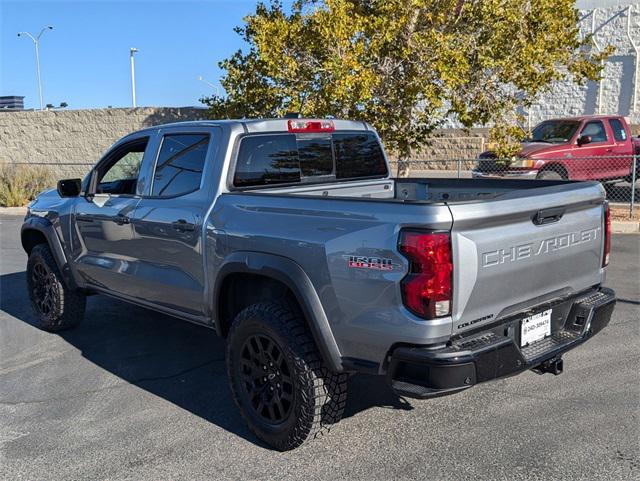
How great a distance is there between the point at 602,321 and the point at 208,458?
255cm

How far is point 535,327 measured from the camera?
361 cm

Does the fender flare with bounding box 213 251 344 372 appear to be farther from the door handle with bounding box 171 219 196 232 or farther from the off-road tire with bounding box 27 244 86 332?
the off-road tire with bounding box 27 244 86 332

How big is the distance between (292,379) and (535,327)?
1.39 meters

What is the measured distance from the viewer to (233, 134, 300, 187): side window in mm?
4449

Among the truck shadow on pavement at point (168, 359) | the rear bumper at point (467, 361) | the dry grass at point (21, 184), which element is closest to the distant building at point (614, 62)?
the dry grass at point (21, 184)

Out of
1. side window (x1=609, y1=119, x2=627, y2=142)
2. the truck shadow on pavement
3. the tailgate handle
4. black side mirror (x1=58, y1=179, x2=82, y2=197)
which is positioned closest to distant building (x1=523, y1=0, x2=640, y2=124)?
Result: side window (x1=609, y1=119, x2=627, y2=142)

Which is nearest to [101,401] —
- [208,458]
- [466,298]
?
[208,458]

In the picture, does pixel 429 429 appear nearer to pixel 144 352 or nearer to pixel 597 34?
pixel 144 352

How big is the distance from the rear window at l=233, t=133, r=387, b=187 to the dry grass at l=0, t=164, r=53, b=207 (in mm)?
14943

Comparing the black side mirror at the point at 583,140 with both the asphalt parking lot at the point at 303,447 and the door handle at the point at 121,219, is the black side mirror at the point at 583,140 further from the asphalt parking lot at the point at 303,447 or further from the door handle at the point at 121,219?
the door handle at the point at 121,219

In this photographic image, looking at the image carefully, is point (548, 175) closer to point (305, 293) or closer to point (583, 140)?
point (583, 140)

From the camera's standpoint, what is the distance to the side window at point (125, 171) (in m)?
5.25

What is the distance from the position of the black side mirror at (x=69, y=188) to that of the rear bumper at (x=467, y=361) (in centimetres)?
363

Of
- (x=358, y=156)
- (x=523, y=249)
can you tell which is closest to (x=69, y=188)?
(x=358, y=156)
